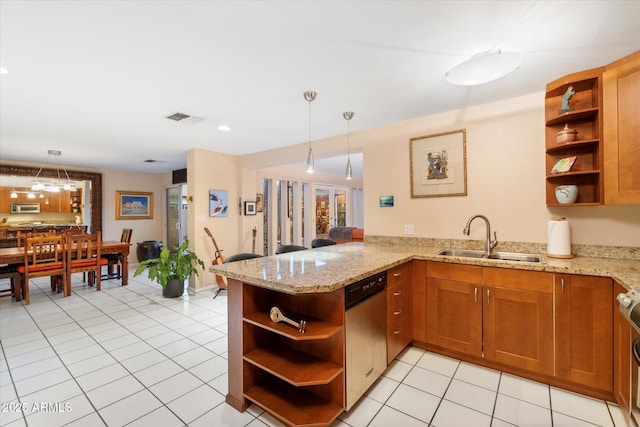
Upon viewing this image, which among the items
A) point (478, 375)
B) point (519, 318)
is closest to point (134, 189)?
point (478, 375)

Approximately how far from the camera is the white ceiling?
1459 mm

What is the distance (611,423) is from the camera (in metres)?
1.66

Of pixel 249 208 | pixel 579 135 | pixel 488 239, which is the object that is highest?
pixel 579 135

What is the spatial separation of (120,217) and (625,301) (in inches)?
323

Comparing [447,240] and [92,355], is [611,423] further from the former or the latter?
[92,355]

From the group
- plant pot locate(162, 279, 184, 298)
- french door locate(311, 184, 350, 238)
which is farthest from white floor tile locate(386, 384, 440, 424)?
french door locate(311, 184, 350, 238)

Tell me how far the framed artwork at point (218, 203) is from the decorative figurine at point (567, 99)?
4.40 meters

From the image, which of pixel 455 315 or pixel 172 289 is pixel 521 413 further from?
pixel 172 289

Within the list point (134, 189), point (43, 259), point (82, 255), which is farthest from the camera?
point (134, 189)

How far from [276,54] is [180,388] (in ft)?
7.94

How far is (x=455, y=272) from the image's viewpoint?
7.62ft

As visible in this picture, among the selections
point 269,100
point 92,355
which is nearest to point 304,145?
point 269,100

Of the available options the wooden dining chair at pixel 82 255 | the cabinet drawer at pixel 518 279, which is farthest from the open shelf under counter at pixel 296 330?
the wooden dining chair at pixel 82 255

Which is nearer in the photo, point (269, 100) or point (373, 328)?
point (373, 328)
